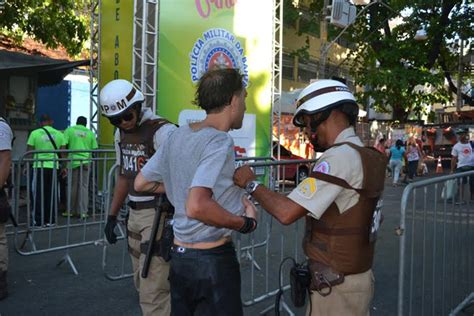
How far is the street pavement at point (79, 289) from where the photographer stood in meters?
4.73

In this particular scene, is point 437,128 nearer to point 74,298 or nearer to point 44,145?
point 44,145

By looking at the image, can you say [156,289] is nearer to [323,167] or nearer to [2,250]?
[323,167]

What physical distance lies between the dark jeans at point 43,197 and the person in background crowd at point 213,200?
4414 mm

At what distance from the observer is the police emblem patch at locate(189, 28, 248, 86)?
9969 mm

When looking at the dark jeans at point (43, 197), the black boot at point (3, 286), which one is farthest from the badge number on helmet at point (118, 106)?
the dark jeans at point (43, 197)

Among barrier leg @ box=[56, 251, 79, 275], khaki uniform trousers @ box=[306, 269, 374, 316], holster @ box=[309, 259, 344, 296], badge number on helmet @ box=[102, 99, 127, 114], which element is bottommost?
barrier leg @ box=[56, 251, 79, 275]

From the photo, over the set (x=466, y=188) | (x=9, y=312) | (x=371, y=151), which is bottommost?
(x=9, y=312)

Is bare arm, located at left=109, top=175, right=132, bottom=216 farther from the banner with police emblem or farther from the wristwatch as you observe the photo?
the banner with police emblem

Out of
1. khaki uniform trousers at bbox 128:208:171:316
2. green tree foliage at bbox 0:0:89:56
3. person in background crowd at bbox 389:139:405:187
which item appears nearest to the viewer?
khaki uniform trousers at bbox 128:208:171:316

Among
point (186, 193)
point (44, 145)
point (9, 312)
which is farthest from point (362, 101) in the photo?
point (186, 193)

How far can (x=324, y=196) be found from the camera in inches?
93.5

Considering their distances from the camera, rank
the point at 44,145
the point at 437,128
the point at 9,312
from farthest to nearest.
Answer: the point at 437,128, the point at 44,145, the point at 9,312

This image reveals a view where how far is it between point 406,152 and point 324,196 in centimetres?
1670

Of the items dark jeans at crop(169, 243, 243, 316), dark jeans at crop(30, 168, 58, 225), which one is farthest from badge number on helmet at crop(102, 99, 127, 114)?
dark jeans at crop(30, 168, 58, 225)
